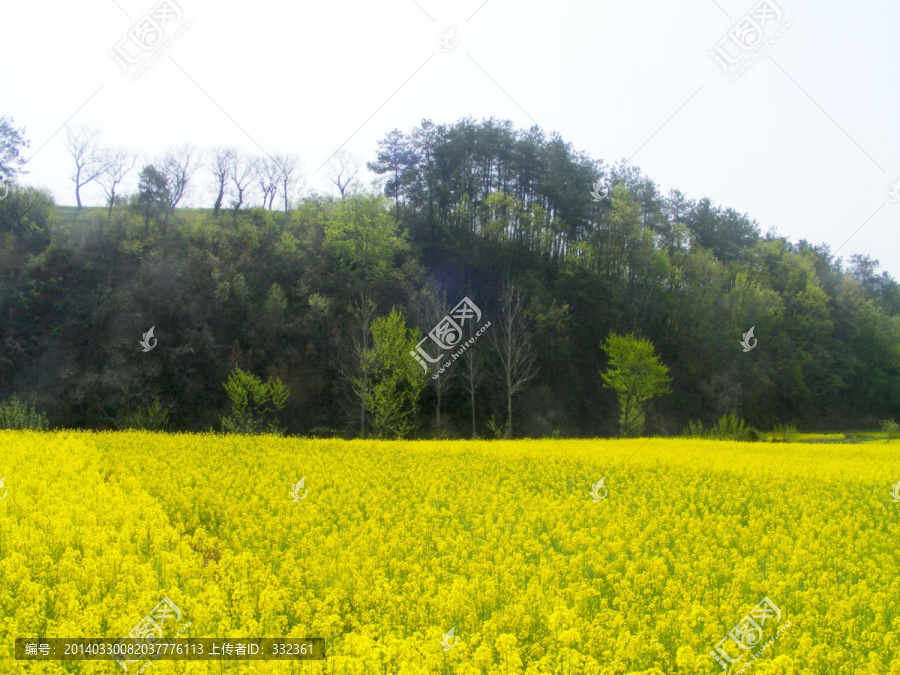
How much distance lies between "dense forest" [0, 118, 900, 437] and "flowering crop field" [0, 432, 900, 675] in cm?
2356

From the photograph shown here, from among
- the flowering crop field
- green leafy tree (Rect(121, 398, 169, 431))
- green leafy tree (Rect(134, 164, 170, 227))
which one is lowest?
the flowering crop field

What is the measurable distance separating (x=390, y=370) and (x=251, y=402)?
9687mm

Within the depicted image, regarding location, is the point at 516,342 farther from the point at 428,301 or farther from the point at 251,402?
the point at 251,402

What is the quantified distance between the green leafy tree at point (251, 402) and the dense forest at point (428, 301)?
80.9 inches

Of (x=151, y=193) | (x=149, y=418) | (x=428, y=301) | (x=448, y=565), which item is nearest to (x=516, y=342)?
(x=428, y=301)

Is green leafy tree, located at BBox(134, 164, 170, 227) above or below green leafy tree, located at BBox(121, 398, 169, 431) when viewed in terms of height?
above

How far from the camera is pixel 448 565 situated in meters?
9.19

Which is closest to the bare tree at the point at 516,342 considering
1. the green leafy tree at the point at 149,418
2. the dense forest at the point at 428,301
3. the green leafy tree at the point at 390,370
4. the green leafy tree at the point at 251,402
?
the dense forest at the point at 428,301

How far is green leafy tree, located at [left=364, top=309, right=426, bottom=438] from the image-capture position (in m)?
37.6

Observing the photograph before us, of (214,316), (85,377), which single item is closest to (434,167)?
(214,316)

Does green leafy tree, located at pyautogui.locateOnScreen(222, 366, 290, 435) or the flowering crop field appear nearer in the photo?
the flowering crop field

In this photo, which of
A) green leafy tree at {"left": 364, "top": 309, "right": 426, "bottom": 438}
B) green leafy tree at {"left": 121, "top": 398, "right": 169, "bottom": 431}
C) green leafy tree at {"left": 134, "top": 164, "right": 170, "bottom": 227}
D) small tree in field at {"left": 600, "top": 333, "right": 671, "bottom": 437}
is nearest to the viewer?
green leafy tree at {"left": 364, "top": 309, "right": 426, "bottom": 438}

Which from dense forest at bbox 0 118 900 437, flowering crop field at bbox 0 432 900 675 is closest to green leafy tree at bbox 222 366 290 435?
dense forest at bbox 0 118 900 437

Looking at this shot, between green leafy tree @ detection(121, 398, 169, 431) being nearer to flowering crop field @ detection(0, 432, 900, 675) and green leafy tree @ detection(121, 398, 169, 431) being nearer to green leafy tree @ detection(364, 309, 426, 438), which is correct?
green leafy tree @ detection(364, 309, 426, 438)
